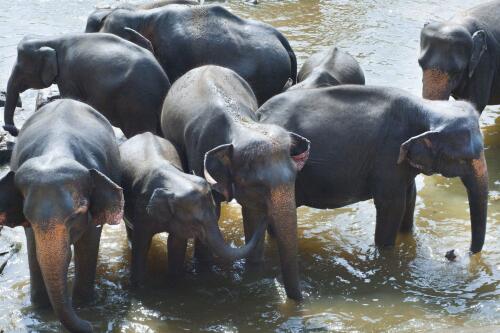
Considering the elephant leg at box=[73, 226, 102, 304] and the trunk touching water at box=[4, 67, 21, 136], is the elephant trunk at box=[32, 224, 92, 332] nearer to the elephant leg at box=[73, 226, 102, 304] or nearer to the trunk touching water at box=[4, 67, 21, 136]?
the elephant leg at box=[73, 226, 102, 304]

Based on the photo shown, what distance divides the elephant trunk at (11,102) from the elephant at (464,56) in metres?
3.17

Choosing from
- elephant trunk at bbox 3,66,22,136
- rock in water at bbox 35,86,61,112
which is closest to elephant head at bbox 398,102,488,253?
elephant trunk at bbox 3,66,22,136

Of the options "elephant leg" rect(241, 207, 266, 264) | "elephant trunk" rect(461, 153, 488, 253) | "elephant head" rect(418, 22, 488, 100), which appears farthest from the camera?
"elephant head" rect(418, 22, 488, 100)

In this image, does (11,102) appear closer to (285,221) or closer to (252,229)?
(252,229)

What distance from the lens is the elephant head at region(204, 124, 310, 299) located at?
18.3 ft

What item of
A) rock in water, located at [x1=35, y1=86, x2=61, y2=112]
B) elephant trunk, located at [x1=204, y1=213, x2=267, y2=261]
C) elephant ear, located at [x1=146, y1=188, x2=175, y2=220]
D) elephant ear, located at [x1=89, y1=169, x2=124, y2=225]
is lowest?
rock in water, located at [x1=35, y1=86, x2=61, y2=112]

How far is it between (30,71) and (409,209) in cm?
314

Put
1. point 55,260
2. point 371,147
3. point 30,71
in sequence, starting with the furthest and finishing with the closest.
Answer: point 30,71
point 371,147
point 55,260

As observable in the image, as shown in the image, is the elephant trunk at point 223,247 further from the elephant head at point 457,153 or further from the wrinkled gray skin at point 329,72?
the wrinkled gray skin at point 329,72

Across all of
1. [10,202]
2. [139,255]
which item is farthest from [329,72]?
[10,202]

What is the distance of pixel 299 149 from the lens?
19.3 feet

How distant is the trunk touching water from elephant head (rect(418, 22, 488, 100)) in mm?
3164

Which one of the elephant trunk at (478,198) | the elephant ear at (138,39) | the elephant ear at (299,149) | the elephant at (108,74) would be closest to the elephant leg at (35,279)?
the elephant ear at (299,149)

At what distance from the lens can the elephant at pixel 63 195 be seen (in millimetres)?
4980
